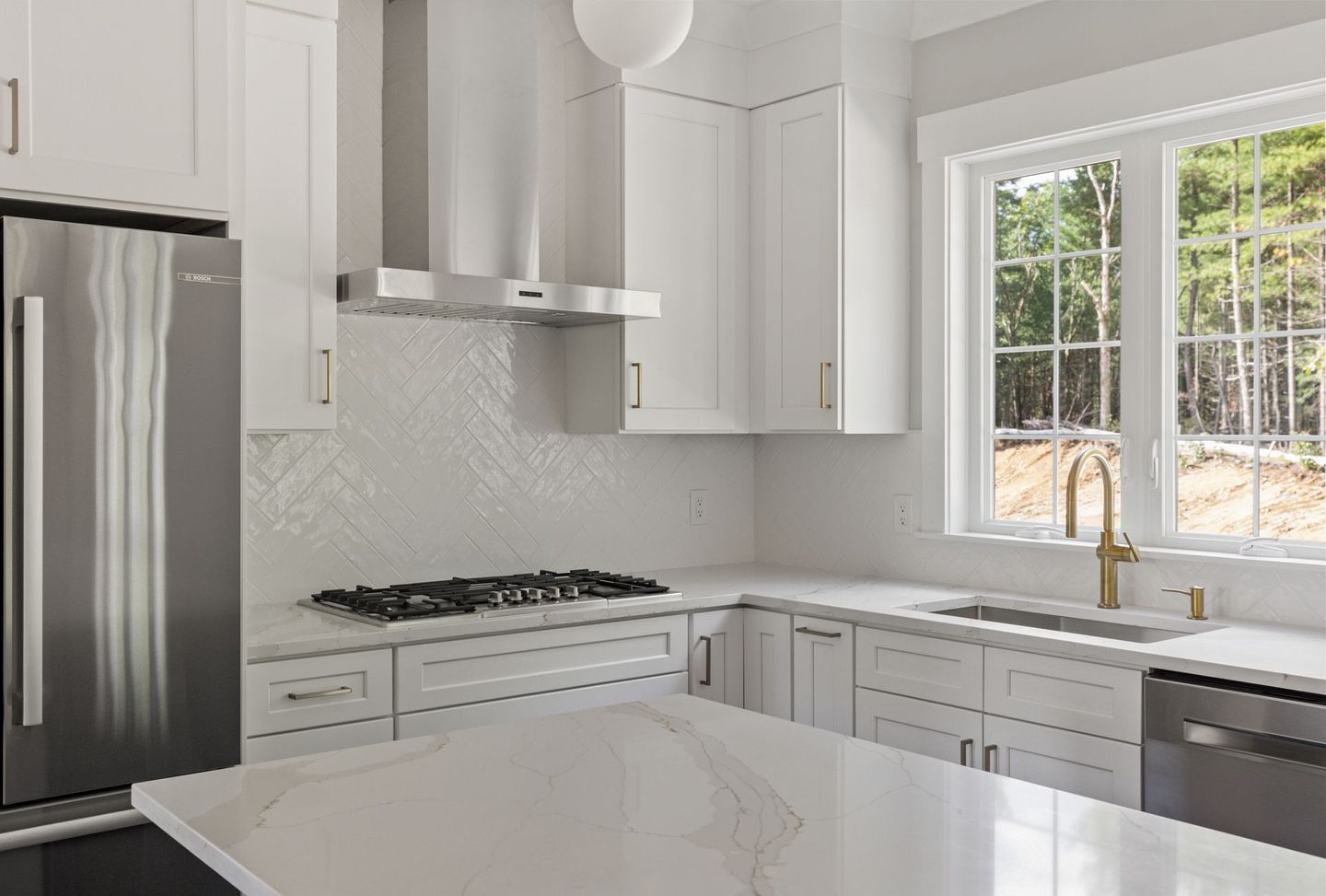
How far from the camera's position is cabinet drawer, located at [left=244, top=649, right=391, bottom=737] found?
8.39 ft

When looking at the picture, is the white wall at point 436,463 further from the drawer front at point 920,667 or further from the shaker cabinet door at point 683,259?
the drawer front at point 920,667

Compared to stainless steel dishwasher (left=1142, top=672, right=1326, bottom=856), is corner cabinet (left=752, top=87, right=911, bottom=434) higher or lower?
higher

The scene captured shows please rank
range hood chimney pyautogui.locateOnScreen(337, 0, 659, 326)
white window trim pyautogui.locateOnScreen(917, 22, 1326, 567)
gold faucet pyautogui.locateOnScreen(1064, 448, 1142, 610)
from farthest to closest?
range hood chimney pyautogui.locateOnScreen(337, 0, 659, 326)
gold faucet pyautogui.locateOnScreen(1064, 448, 1142, 610)
white window trim pyautogui.locateOnScreen(917, 22, 1326, 567)

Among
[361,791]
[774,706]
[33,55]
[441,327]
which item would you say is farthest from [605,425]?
[361,791]

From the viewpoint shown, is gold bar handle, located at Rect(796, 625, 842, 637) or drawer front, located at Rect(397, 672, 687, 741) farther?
gold bar handle, located at Rect(796, 625, 842, 637)

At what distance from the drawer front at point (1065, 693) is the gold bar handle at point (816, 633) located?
48 centimetres

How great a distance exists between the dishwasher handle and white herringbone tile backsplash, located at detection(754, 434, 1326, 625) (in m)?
0.67

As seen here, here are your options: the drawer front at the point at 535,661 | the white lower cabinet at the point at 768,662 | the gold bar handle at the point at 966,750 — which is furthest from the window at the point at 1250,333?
the drawer front at the point at 535,661

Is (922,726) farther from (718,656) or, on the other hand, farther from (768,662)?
(718,656)

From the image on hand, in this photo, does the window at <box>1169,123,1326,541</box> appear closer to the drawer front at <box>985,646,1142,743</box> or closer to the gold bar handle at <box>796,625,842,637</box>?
the drawer front at <box>985,646,1142,743</box>

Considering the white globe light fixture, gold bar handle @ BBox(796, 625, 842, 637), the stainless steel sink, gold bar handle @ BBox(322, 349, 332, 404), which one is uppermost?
the white globe light fixture

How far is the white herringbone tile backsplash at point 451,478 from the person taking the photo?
324 centimetres

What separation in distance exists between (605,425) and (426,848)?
244 centimetres

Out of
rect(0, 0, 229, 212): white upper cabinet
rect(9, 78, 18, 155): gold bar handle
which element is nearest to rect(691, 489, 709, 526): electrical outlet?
rect(0, 0, 229, 212): white upper cabinet
